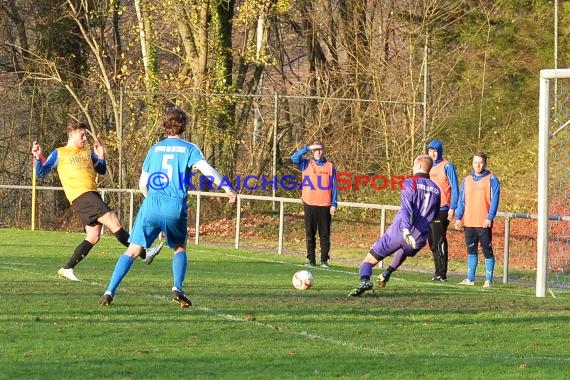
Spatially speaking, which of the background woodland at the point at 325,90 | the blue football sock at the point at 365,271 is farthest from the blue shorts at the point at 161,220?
the background woodland at the point at 325,90

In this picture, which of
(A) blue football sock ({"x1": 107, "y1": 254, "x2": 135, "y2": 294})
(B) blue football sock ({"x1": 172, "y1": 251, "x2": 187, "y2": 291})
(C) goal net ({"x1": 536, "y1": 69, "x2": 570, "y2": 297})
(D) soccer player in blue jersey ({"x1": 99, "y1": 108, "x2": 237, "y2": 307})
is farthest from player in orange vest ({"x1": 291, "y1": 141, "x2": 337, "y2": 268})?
(A) blue football sock ({"x1": 107, "y1": 254, "x2": 135, "y2": 294})

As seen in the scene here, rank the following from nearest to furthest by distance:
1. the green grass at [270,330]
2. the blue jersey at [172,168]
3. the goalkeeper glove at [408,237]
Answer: the green grass at [270,330] < the blue jersey at [172,168] < the goalkeeper glove at [408,237]

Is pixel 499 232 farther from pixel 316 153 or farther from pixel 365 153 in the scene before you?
pixel 316 153

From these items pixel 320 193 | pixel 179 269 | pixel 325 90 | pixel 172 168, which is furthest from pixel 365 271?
pixel 325 90

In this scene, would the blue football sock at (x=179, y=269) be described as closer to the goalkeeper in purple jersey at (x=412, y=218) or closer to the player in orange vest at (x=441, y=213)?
the goalkeeper in purple jersey at (x=412, y=218)

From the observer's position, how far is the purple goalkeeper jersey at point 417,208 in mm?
12984

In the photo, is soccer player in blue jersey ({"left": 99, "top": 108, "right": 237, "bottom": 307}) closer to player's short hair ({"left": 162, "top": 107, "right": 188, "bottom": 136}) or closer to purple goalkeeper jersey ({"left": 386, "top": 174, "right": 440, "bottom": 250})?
player's short hair ({"left": 162, "top": 107, "right": 188, "bottom": 136})

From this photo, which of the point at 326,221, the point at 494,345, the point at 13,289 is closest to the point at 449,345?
the point at 494,345

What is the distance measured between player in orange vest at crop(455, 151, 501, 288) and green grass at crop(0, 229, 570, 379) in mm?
613

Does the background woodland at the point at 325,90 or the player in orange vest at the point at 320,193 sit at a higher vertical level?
the background woodland at the point at 325,90

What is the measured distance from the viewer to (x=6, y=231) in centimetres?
2506

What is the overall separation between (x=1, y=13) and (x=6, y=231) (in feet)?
33.2

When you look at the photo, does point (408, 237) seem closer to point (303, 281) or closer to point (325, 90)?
point (303, 281)

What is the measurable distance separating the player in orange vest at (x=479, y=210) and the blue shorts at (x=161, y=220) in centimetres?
583
